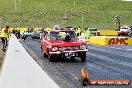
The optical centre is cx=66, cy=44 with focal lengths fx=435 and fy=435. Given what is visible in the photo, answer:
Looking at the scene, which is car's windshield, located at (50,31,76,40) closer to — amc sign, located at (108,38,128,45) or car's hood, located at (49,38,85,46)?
car's hood, located at (49,38,85,46)

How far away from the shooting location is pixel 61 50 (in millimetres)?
18969

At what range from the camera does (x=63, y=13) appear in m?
106

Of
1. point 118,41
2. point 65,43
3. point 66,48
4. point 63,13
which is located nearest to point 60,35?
point 65,43

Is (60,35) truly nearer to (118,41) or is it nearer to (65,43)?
(65,43)

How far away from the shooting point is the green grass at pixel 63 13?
3775 inches

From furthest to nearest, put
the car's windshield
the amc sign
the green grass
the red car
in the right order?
the green grass → the amc sign → the car's windshield → the red car

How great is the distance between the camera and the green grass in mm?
95881

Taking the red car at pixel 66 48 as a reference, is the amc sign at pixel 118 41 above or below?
below

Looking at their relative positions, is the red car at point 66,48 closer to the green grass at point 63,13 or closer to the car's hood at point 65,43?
the car's hood at point 65,43

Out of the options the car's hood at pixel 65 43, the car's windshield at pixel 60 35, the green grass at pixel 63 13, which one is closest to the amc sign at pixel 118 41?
the car's windshield at pixel 60 35

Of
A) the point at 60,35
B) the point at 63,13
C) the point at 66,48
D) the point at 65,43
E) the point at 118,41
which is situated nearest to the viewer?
the point at 66,48

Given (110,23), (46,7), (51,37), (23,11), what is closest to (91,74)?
(51,37)

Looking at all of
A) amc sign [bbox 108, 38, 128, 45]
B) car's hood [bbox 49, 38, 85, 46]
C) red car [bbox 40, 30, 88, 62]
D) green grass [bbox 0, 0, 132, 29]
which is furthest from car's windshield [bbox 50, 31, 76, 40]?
green grass [bbox 0, 0, 132, 29]

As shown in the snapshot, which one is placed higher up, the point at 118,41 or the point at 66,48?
the point at 66,48
